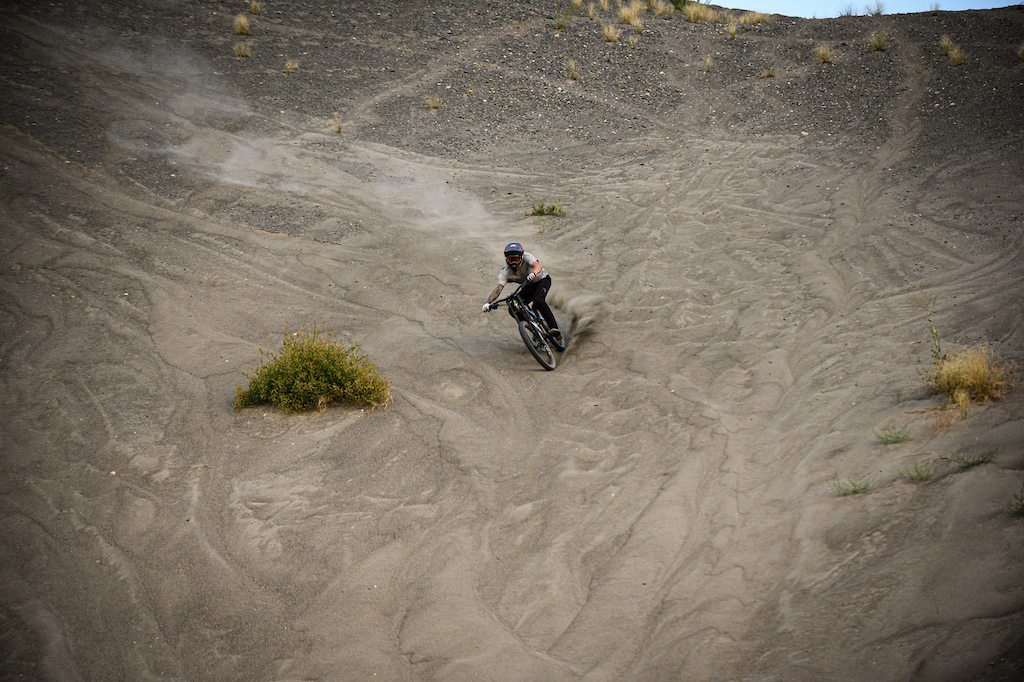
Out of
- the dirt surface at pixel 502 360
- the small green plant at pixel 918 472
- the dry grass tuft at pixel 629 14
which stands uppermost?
the dry grass tuft at pixel 629 14

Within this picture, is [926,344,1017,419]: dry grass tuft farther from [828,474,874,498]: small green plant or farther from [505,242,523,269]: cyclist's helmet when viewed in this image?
[505,242,523,269]: cyclist's helmet

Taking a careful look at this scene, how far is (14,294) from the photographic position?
1138cm

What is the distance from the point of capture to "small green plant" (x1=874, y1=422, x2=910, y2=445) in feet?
22.5

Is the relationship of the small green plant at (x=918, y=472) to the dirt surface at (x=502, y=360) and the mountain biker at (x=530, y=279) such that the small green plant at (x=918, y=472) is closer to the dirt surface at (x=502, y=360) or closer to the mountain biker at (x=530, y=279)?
the dirt surface at (x=502, y=360)

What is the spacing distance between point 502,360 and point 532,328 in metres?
0.86

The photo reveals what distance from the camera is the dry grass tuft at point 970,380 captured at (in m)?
6.84

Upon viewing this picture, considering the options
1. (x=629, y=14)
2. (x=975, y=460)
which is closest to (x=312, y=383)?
(x=975, y=460)

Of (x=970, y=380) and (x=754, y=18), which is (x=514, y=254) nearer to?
(x=970, y=380)

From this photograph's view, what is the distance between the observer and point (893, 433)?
6.96m

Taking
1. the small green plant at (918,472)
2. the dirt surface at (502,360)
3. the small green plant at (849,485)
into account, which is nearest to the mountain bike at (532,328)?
the dirt surface at (502,360)

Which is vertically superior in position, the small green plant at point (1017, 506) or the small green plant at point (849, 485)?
the small green plant at point (849, 485)

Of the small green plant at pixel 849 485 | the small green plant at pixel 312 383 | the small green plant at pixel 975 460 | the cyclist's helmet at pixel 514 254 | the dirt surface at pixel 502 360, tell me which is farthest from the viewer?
the cyclist's helmet at pixel 514 254

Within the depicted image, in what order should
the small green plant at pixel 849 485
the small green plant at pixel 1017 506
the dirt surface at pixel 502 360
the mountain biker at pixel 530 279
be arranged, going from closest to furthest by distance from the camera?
the small green plant at pixel 1017 506 → the dirt surface at pixel 502 360 → the small green plant at pixel 849 485 → the mountain biker at pixel 530 279

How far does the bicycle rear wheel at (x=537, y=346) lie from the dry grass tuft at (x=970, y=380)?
5.19 m
